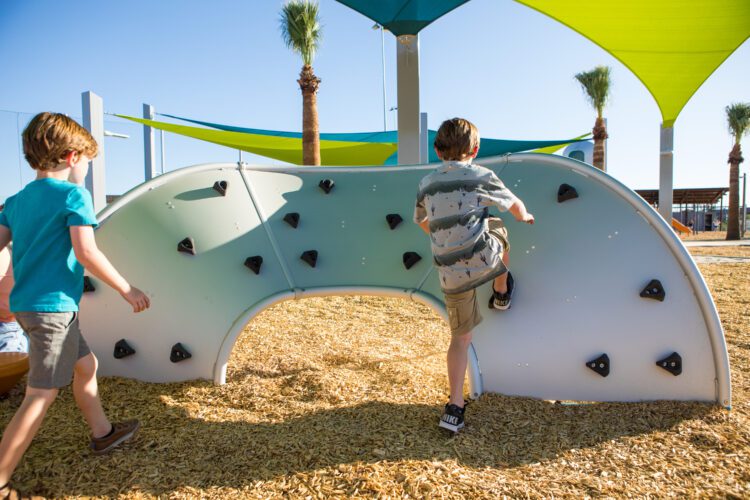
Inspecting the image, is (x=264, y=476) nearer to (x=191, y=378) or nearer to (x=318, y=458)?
(x=318, y=458)

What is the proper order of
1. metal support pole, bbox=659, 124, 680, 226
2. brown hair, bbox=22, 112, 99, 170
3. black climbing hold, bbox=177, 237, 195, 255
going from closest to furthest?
1. brown hair, bbox=22, 112, 99, 170
2. black climbing hold, bbox=177, 237, 195, 255
3. metal support pole, bbox=659, 124, 680, 226

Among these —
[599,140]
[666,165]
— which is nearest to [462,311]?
[666,165]

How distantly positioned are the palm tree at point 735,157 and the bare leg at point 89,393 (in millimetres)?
22951

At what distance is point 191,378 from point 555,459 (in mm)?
1879

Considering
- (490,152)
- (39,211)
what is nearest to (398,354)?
(39,211)

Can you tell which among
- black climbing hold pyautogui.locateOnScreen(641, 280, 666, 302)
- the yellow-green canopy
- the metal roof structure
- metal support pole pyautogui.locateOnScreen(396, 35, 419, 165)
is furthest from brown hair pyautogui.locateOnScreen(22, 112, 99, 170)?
the metal roof structure

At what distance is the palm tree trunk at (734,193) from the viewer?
19.0 meters

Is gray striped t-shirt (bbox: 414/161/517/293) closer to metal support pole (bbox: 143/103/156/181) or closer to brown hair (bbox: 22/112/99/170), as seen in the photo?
brown hair (bbox: 22/112/99/170)

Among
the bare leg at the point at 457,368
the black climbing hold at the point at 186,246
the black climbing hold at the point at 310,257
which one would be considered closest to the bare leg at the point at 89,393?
the black climbing hold at the point at 186,246

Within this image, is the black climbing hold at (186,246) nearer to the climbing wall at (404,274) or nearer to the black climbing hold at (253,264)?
the climbing wall at (404,274)

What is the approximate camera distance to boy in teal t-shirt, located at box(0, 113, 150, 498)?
5.29 ft

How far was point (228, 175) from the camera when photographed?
323 cm

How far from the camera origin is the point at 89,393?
73.1 inches

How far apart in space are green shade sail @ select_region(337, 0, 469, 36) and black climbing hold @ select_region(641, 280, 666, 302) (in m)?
3.28
